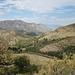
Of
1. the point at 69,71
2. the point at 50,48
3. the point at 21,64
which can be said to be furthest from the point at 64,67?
the point at 50,48

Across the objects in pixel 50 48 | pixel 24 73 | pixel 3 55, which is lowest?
pixel 50 48

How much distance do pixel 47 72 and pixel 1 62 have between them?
9.87 metres

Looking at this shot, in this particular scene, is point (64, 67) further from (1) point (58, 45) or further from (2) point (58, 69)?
(1) point (58, 45)

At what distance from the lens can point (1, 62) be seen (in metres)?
21.1

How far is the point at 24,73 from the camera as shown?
17.7 metres

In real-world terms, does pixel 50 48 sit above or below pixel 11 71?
below

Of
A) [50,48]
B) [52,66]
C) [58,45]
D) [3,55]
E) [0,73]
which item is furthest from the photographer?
[58,45]

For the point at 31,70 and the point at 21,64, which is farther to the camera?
the point at 21,64

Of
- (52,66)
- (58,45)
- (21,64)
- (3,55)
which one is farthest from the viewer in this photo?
(58,45)

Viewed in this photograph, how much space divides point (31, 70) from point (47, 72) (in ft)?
10.9

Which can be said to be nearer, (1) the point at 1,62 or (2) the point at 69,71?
(2) the point at 69,71

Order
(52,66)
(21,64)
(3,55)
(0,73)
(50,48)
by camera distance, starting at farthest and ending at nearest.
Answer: (50,48) < (3,55) < (21,64) < (52,66) < (0,73)

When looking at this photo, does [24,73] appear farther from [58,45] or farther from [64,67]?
[58,45]

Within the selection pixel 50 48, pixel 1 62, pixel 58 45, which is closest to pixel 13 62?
pixel 1 62
